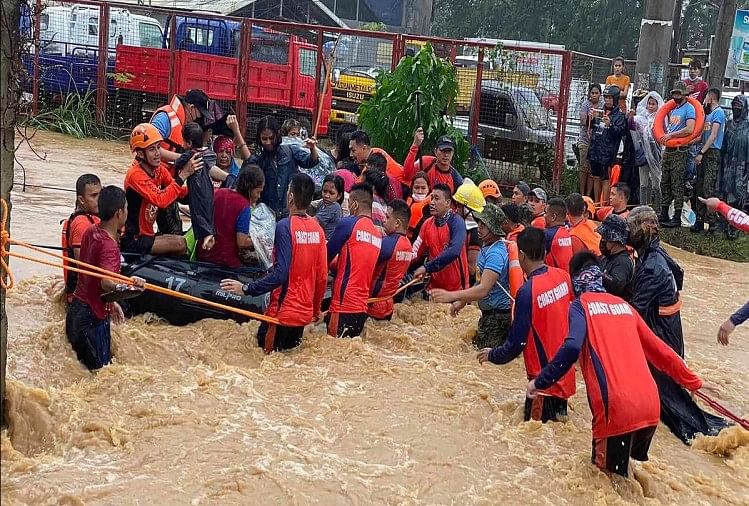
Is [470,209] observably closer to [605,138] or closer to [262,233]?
[262,233]

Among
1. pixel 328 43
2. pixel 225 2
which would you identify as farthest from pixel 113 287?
pixel 225 2

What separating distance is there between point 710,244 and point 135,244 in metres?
9.62

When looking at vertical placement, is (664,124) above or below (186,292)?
above

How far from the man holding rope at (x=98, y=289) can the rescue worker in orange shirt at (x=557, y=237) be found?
363 cm

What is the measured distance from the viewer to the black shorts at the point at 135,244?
8.59 m

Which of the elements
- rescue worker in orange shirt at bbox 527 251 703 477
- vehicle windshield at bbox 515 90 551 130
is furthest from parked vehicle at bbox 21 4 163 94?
rescue worker in orange shirt at bbox 527 251 703 477

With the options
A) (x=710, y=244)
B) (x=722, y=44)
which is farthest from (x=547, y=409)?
(x=722, y=44)

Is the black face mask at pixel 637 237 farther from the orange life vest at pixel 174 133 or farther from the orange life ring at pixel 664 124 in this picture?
the orange life ring at pixel 664 124

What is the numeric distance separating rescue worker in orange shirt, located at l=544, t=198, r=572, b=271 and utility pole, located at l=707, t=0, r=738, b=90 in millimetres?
10345

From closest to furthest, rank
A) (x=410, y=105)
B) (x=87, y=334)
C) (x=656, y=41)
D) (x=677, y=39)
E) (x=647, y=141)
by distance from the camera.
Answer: (x=87, y=334)
(x=410, y=105)
(x=647, y=141)
(x=656, y=41)
(x=677, y=39)

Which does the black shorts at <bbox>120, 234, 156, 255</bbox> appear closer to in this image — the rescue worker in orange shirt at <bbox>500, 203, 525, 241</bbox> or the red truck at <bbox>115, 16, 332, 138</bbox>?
the rescue worker in orange shirt at <bbox>500, 203, 525, 241</bbox>

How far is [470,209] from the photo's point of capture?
366 inches

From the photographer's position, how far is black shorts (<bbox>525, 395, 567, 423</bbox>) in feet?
21.3

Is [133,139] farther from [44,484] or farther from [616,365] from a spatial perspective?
[616,365]
